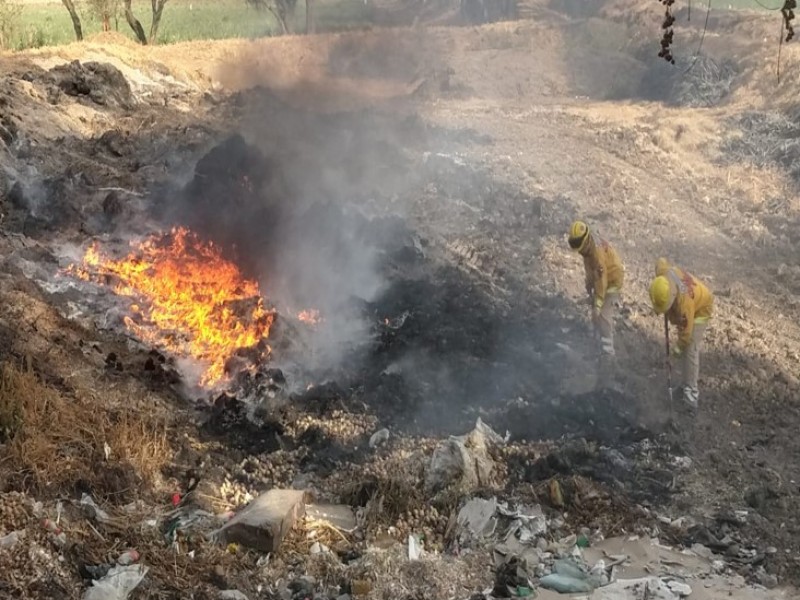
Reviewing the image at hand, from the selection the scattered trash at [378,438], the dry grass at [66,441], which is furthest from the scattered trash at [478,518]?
the dry grass at [66,441]

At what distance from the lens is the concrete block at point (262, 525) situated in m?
5.84

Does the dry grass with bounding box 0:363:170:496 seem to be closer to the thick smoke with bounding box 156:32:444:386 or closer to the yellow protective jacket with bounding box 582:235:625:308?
the thick smoke with bounding box 156:32:444:386

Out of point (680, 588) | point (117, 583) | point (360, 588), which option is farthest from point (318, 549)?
point (680, 588)

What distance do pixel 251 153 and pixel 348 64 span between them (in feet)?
51.0

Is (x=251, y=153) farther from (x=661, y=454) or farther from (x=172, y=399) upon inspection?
(x=661, y=454)

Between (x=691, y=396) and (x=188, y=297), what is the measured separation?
19.7ft

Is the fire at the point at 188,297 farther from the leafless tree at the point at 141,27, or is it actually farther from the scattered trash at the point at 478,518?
the leafless tree at the point at 141,27

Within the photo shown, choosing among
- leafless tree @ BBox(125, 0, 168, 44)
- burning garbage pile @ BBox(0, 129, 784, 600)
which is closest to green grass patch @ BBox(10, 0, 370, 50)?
leafless tree @ BBox(125, 0, 168, 44)

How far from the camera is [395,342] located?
30.4ft

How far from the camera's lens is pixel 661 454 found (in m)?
7.52

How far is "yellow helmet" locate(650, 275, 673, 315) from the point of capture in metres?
7.66

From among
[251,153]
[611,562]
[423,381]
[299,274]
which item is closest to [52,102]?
[251,153]

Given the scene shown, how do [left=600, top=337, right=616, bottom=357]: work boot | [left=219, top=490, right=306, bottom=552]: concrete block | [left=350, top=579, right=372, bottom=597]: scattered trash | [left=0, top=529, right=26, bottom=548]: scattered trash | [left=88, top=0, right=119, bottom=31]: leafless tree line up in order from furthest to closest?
1. [left=88, top=0, right=119, bottom=31]: leafless tree
2. [left=600, top=337, right=616, bottom=357]: work boot
3. [left=219, top=490, right=306, bottom=552]: concrete block
4. [left=350, top=579, right=372, bottom=597]: scattered trash
5. [left=0, top=529, right=26, bottom=548]: scattered trash

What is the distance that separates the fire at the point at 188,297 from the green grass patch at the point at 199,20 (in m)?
19.7
